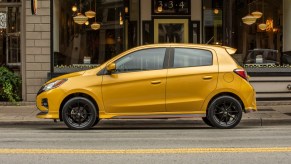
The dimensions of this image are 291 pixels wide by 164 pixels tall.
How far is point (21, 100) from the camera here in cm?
1636

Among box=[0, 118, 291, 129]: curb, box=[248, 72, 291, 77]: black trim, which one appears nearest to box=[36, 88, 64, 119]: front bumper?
box=[0, 118, 291, 129]: curb

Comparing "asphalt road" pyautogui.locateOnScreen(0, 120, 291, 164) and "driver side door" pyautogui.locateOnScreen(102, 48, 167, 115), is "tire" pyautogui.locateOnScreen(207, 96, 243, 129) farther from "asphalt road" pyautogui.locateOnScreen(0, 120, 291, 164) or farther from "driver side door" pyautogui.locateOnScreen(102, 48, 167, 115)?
"driver side door" pyautogui.locateOnScreen(102, 48, 167, 115)

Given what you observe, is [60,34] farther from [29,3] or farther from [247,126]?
[247,126]

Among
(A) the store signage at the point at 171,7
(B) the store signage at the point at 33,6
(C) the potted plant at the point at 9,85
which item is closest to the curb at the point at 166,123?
(C) the potted plant at the point at 9,85

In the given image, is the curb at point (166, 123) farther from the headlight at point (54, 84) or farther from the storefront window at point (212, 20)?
the storefront window at point (212, 20)

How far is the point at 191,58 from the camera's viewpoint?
11289 millimetres

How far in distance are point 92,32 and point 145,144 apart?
8548 millimetres

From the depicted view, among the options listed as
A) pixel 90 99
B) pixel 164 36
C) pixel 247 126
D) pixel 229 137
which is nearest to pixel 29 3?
pixel 164 36

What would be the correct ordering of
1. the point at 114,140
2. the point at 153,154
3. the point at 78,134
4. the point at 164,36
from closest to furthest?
1. the point at 153,154
2. the point at 114,140
3. the point at 78,134
4. the point at 164,36

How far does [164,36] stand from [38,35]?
4.09 metres

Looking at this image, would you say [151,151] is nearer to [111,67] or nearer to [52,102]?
[111,67]

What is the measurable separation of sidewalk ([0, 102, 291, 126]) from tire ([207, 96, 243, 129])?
1.35m

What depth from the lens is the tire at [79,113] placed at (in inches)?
437

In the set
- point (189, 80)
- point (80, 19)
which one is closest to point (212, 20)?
point (80, 19)
